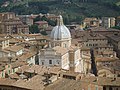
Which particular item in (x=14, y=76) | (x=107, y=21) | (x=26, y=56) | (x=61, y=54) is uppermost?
(x=61, y=54)

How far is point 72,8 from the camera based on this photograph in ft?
420

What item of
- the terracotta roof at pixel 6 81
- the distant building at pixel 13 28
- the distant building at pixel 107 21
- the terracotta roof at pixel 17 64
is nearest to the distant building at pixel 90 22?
the distant building at pixel 107 21

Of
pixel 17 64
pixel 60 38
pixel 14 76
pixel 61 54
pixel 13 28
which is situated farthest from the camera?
pixel 13 28

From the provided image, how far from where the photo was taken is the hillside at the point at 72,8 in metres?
122

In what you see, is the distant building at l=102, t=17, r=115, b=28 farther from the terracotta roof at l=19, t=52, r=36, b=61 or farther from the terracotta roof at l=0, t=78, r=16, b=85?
the terracotta roof at l=0, t=78, r=16, b=85

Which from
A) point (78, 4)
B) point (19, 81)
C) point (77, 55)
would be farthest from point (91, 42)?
point (78, 4)

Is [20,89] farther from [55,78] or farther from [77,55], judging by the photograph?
[77,55]

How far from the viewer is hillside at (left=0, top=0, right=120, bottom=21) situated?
402 feet

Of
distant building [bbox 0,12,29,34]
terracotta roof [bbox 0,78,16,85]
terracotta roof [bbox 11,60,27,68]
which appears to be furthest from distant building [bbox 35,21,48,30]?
terracotta roof [bbox 0,78,16,85]

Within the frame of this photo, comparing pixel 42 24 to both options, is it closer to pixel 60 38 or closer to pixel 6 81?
pixel 60 38

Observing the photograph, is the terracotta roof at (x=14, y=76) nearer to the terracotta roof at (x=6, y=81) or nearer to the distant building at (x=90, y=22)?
the terracotta roof at (x=6, y=81)

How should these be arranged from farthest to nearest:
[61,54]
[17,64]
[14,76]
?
[61,54], [17,64], [14,76]

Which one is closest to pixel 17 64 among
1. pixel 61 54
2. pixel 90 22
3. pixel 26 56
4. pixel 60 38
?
pixel 61 54

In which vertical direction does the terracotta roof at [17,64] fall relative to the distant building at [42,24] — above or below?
above
